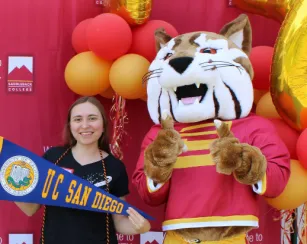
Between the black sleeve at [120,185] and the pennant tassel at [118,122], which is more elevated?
the pennant tassel at [118,122]

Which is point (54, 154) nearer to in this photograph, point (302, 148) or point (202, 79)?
point (202, 79)

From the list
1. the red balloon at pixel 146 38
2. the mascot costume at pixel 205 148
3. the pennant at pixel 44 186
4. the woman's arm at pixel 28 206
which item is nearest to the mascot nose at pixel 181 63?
the mascot costume at pixel 205 148

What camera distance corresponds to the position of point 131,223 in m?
2.32

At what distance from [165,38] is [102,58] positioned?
33cm

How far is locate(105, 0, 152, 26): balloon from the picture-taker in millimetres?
2509

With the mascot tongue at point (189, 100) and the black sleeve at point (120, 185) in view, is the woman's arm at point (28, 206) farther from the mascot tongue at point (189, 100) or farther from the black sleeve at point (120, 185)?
the mascot tongue at point (189, 100)

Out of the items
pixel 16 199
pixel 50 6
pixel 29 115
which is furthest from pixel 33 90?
pixel 16 199

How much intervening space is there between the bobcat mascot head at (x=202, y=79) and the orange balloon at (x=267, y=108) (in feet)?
0.94

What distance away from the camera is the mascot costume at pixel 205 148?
2062mm

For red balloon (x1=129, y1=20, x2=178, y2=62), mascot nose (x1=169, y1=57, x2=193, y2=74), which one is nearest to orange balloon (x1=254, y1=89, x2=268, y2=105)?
red balloon (x1=129, y1=20, x2=178, y2=62)

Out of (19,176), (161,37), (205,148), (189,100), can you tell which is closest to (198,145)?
(205,148)

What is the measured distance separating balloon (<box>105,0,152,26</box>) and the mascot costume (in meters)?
0.27

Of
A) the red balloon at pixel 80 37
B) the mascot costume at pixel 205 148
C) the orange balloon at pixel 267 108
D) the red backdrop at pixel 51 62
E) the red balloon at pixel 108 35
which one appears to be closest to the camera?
the mascot costume at pixel 205 148

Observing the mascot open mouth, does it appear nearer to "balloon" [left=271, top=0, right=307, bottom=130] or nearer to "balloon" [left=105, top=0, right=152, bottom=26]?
"balloon" [left=271, top=0, right=307, bottom=130]
